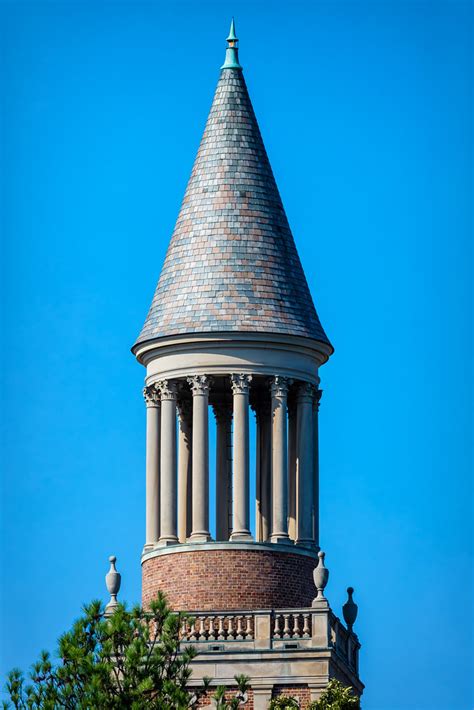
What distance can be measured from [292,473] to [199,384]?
349cm

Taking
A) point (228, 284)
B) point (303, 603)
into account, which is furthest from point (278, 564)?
point (228, 284)

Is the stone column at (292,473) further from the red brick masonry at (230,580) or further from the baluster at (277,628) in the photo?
the baluster at (277,628)

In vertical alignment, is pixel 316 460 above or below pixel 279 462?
above

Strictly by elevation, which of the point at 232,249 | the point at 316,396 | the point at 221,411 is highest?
the point at 232,249

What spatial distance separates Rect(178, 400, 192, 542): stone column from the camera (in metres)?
74.1

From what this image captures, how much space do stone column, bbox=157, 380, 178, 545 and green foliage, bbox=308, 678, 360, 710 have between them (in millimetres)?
7168

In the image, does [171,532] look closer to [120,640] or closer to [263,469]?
[263,469]

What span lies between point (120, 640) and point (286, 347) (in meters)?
11.9

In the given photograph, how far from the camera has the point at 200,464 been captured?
72.4 metres

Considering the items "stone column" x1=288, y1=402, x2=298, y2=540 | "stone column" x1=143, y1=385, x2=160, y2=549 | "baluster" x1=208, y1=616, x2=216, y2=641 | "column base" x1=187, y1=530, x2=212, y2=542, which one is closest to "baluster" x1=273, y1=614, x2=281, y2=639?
"baluster" x1=208, y1=616, x2=216, y2=641

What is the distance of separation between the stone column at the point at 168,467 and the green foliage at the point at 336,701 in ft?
23.5

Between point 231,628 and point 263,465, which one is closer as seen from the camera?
point 231,628

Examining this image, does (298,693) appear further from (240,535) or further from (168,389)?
(168,389)

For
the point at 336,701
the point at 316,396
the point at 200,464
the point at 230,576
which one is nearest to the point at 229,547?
the point at 230,576
